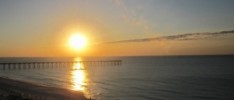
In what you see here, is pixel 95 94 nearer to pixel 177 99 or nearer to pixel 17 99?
pixel 177 99

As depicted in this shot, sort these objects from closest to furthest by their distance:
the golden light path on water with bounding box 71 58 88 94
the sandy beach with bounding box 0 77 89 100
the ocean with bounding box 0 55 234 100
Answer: the sandy beach with bounding box 0 77 89 100 → the ocean with bounding box 0 55 234 100 → the golden light path on water with bounding box 71 58 88 94

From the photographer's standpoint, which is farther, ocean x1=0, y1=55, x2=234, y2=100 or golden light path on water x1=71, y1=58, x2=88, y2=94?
golden light path on water x1=71, y1=58, x2=88, y2=94

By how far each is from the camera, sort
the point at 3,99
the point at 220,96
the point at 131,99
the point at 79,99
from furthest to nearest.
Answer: the point at 220,96 < the point at 131,99 < the point at 79,99 < the point at 3,99

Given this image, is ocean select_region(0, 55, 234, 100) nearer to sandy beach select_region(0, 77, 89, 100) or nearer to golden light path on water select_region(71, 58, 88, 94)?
golden light path on water select_region(71, 58, 88, 94)

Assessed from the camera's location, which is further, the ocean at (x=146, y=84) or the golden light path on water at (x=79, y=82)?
the golden light path on water at (x=79, y=82)

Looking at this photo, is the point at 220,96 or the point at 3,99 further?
the point at 220,96

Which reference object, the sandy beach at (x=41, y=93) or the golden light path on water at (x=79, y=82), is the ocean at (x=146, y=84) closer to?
the golden light path on water at (x=79, y=82)

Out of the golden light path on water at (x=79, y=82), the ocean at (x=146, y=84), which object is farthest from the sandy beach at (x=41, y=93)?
the golden light path on water at (x=79, y=82)

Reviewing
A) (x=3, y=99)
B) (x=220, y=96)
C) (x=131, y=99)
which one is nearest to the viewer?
(x=3, y=99)

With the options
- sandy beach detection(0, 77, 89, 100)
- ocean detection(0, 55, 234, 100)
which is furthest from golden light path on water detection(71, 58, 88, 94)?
sandy beach detection(0, 77, 89, 100)

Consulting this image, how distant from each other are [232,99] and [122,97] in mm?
12978

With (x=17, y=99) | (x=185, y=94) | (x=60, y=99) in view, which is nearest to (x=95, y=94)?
(x=60, y=99)

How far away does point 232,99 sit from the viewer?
32.2 metres

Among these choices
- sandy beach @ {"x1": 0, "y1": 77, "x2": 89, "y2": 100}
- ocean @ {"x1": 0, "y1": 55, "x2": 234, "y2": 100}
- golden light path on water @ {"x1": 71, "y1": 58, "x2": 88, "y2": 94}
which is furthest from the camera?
golden light path on water @ {"x1": 71, "y1": 58, "x2": 88, "y2": 94}
